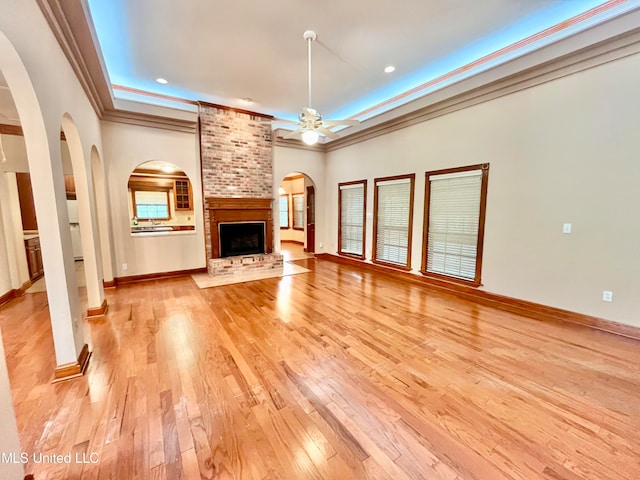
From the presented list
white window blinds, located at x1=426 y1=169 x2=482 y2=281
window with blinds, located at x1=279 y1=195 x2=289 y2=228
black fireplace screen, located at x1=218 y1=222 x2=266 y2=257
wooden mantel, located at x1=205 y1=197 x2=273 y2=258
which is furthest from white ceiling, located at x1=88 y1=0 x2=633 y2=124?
window with blinds, located at x1=279 y1=195 x2=289 y2=228

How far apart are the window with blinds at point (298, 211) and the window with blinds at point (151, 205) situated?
4415mm

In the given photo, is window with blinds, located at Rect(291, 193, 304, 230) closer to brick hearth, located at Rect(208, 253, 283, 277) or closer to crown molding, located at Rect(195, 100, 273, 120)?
brick hearth, located at Rect(208, 253, 283, 277)

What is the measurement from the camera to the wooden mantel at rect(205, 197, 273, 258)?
18.4 ft

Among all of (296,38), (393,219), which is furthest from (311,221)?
(296,38)

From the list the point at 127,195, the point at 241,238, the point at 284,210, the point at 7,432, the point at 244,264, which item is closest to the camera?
the point at 7,432

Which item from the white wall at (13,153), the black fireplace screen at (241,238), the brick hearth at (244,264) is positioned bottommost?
the brick hearth at (244,264)

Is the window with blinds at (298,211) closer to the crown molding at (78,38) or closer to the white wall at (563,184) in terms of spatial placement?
the white wall at (563,184)

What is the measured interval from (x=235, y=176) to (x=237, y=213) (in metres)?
0.82

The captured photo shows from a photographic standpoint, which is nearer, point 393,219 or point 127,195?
point 127,195

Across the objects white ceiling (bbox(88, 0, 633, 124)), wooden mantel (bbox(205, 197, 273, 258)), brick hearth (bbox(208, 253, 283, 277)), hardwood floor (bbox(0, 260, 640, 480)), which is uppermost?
white ceiling (bbox(88, 0, 633, 124))

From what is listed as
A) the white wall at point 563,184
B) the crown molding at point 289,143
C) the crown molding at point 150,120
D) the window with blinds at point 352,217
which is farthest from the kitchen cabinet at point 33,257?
the white wall at point 563,184

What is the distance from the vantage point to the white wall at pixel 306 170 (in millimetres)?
6523

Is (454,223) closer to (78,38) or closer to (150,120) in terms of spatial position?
(78,38)

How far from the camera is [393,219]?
554 cm
